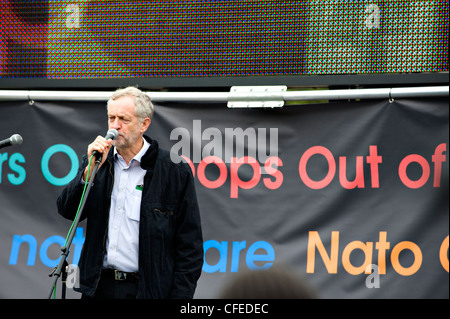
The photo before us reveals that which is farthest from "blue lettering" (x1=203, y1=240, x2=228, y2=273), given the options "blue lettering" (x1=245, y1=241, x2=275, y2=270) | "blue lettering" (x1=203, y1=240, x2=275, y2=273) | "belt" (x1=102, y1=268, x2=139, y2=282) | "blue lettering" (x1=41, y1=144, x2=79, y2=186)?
"belt" (x1=102, y1=268, x2=139, y2=282)

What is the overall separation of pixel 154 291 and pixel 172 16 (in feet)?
7.17

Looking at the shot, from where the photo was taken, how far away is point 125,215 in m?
3.34

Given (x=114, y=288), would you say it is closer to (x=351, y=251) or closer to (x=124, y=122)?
(x=124, y=122)

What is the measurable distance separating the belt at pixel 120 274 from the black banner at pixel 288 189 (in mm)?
1362

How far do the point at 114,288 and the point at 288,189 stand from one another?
175 cm

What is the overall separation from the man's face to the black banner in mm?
1236

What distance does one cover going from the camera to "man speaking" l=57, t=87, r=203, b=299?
3.24m

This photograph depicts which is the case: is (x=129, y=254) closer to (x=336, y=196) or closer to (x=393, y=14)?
(x=336, y=196)

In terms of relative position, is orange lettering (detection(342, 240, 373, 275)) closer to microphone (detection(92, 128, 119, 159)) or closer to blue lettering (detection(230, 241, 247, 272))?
blue lettering (detection(230, 241, 247, 272))

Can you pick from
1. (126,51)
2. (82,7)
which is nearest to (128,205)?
(126,51)

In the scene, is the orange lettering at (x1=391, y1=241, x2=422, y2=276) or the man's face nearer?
the man's face

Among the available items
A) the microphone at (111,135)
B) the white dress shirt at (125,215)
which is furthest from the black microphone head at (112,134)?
the white dress shirt at (125,215)

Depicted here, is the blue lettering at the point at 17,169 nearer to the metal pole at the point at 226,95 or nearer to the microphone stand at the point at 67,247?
the metal pole at the point at 226,95

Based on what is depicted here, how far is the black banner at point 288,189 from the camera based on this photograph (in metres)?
4.39
